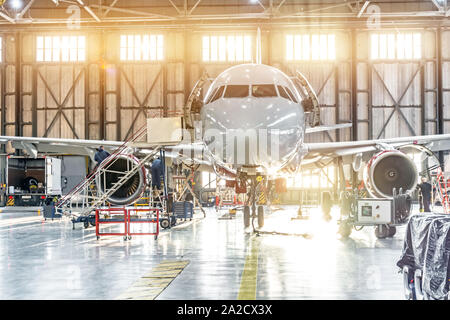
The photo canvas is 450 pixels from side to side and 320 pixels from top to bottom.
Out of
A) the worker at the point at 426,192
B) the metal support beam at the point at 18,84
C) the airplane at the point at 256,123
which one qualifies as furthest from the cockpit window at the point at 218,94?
the metal support beam at the point at 18,84

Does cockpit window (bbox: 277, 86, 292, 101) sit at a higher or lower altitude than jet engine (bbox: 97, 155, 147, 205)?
higher

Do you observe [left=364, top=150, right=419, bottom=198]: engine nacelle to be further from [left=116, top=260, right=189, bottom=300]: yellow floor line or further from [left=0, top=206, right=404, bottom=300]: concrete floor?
[left=116, top=260, right=189, bottom=300]: yellow floor line

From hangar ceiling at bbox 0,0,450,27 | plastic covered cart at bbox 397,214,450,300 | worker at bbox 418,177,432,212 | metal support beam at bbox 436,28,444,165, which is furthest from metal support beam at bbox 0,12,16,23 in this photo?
plastic covered cart at bbox 397,214,450,300

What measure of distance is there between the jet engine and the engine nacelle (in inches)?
252

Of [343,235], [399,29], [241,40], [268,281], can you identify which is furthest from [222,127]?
[399,29]

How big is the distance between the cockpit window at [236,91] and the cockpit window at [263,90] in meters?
0.18

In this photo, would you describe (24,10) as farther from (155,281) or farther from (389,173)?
(155,281)

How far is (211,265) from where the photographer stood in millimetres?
7477

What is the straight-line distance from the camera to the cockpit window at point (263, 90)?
9203mm

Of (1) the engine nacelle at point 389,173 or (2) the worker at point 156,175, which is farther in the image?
(2) the worker at point 156,175

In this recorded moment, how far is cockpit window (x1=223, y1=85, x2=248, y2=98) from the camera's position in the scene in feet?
30.0

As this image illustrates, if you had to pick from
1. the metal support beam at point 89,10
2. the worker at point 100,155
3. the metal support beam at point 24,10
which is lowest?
the worker at point 100,155

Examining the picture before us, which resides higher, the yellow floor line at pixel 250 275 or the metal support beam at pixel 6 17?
the metal support beam at pixel 6 17

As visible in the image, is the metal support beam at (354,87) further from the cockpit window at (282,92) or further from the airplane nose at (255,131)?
the airplane nose at (255,131)
